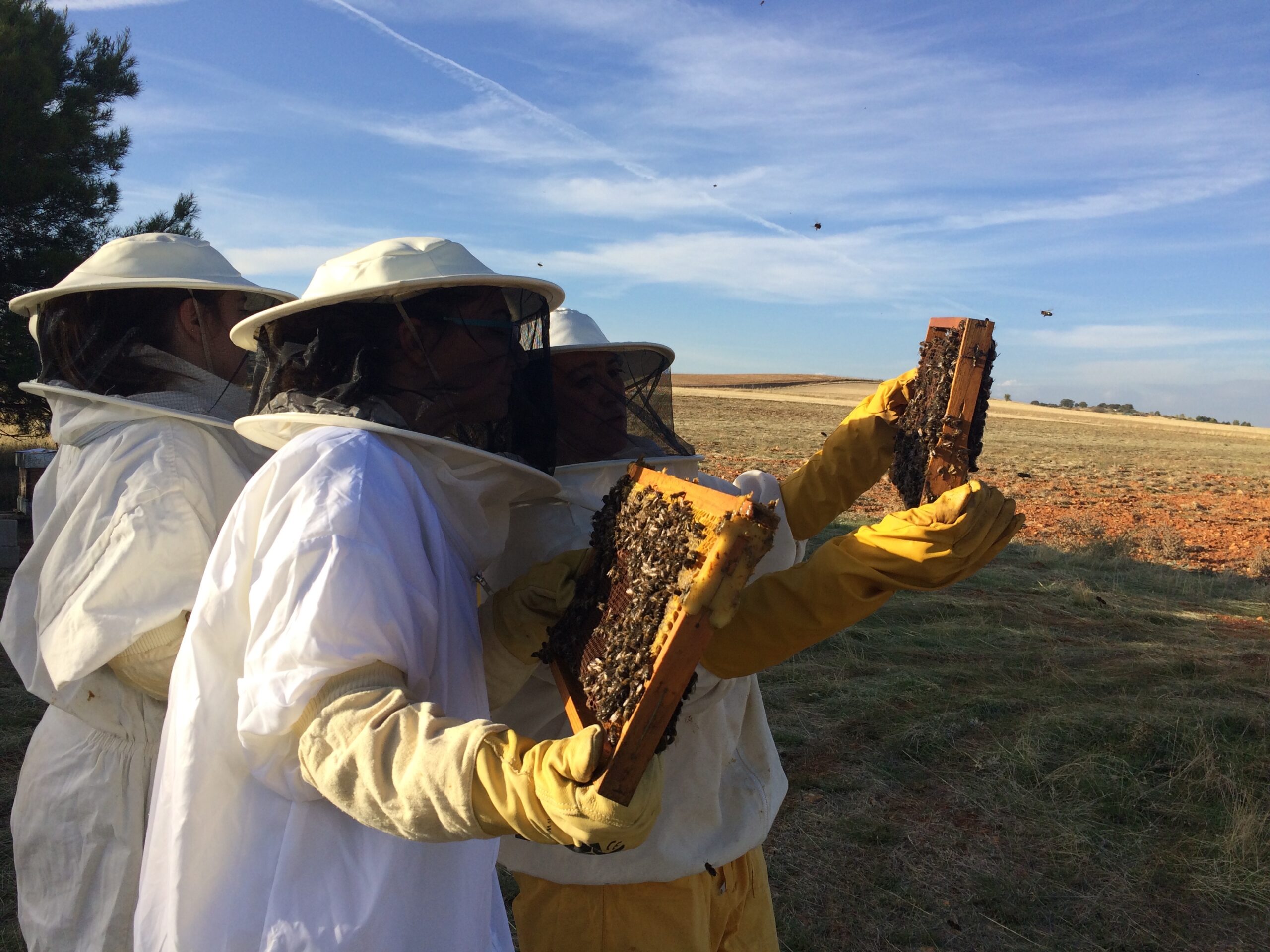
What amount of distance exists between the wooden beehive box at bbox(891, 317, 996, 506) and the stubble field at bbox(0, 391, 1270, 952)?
3029 mm

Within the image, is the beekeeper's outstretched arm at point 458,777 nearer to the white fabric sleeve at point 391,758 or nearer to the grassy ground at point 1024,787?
the white fabric sleeve at point 391,758

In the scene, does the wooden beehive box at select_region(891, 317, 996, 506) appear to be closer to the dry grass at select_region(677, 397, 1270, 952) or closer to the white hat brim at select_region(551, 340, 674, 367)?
the white hat brim at select_region(551, 340, 674, 367)

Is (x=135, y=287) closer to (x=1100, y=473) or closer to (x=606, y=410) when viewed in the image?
(x=606, y=410)

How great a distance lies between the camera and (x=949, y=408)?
2.35m

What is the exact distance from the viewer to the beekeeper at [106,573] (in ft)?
8.91

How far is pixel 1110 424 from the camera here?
51312 mm

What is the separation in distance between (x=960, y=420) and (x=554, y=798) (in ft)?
4.66

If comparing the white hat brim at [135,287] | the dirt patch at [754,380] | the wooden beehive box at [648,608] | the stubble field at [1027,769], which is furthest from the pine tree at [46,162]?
the dirt patch at [754,380]

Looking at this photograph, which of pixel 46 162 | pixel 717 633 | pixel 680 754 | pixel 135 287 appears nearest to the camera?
pixel 717 633

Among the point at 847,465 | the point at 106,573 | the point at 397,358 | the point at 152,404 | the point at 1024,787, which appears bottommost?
the point at 1024,787

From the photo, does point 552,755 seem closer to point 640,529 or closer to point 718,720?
point 640,529

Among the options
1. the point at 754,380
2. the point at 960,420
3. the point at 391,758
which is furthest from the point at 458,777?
the point at 754,380

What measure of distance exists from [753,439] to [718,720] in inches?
1123

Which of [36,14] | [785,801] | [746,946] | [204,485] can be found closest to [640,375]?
[204,485]
